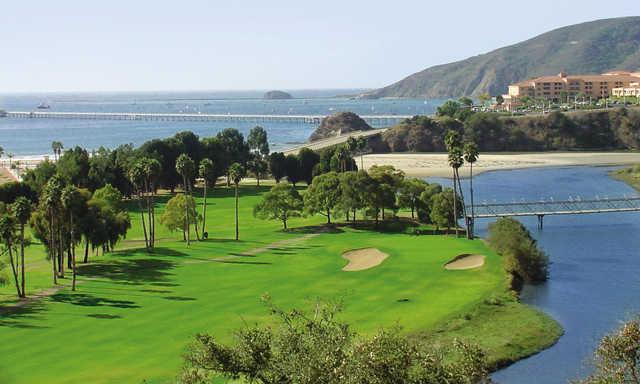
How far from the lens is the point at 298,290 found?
202ft

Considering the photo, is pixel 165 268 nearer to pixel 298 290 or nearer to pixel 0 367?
pixel 298 290

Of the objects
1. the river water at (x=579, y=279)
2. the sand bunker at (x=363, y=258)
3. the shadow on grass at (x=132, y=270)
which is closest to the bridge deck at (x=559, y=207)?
the river water at (x=579, y=279)

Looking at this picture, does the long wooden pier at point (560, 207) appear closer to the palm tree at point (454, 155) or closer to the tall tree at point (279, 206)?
the palm tree at point (454, 155)

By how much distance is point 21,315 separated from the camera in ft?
181

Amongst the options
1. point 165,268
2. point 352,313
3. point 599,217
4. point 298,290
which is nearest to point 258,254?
point 165,268

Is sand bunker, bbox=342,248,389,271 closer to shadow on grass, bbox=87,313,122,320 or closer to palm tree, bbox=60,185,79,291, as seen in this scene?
shadow on grass, bbox=87,313,122,320

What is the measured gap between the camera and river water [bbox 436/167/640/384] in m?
47.3

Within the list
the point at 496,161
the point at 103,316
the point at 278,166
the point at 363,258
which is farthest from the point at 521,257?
the point at 496,161

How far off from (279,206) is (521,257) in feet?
106

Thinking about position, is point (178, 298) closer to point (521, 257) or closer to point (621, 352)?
point (521, 257)

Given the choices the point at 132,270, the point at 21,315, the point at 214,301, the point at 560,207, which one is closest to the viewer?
the point at 21,315

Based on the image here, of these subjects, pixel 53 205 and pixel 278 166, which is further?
pixel 278 166

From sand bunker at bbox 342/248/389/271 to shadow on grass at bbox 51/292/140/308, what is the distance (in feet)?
67.1

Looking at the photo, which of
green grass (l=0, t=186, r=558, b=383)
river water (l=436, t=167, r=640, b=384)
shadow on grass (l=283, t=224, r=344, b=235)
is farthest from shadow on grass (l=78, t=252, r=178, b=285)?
river water (l=436, t=167, r=640, b=384)
